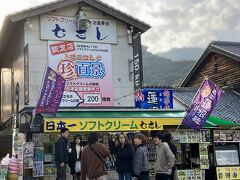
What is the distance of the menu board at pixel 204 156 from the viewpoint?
47.6ft

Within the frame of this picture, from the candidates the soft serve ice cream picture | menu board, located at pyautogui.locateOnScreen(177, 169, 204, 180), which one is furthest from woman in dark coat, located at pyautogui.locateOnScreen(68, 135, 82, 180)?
menu board, located at pyautogui.locateOnScreen(177, 169, 204, 180)

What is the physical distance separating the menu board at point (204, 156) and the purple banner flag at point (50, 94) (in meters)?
5.56

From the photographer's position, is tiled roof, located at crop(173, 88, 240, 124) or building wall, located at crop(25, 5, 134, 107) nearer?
building wall, located at crop(25, 5, 134, 107)

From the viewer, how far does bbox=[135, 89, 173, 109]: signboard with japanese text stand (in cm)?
1606

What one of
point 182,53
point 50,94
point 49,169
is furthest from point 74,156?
point 182,53

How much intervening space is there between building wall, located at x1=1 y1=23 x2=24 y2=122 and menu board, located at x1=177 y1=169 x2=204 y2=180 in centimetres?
650

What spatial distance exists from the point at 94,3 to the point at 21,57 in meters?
3.52

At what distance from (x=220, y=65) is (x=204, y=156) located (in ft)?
40.8

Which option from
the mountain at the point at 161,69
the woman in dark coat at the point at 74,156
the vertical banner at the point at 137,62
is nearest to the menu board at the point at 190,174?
the vertical banner at the point at 137,62

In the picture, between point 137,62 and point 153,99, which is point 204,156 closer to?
point 153,99

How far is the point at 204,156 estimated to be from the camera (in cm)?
1462

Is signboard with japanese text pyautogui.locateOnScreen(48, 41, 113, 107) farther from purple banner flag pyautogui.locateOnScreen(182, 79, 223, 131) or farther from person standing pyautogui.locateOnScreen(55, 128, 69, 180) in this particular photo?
purple banner flag pyautogui.locateOnScreen(182, 79, 223, 131)

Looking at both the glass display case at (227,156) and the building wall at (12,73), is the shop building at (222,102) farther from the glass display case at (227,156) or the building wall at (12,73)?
the building wall at (12,73)

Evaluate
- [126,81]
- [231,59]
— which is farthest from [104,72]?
[231,59]
